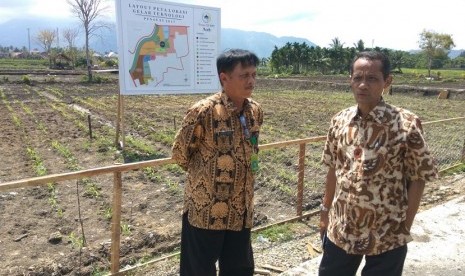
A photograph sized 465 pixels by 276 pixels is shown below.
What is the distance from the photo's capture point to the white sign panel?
21.6 feet

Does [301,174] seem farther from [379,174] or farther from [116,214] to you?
[379,174]

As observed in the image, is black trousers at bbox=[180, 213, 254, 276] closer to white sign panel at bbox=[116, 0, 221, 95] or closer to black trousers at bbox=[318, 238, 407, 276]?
black trousers at bbox=[318, 238, 407, 276]

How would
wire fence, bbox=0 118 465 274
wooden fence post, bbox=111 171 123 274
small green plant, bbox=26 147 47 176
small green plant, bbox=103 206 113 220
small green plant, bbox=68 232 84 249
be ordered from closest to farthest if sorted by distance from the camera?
wooden fence post, bbox=111 171 123 274 → wire fence, bbox=0 118 465 274 → small green plant, bbox=68 232 84 249 → small green plant, bbox=103 206 113 220 → small green plant, bbox=26 147 47 176

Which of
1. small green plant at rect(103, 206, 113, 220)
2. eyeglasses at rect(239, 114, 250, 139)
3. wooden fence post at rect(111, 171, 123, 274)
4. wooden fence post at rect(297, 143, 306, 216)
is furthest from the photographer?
small green plant at rect(103, 206, 113, 220)

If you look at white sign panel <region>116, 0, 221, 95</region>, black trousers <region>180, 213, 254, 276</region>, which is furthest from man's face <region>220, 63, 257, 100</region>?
white sign panel <region>116, 0, 221, 95</region>

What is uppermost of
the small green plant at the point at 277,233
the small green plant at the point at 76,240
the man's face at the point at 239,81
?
the man's face at the point at 239,81

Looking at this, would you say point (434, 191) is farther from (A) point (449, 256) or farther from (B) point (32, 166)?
(B) point (32, 166)

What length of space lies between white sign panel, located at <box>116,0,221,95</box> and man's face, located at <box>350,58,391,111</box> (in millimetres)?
5267

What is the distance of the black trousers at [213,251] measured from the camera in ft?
7.39

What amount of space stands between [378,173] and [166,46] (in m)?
5.75

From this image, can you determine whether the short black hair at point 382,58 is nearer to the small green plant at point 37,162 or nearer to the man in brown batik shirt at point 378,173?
the man in brown batik shirt at point 378,173

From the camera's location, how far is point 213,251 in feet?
7.47

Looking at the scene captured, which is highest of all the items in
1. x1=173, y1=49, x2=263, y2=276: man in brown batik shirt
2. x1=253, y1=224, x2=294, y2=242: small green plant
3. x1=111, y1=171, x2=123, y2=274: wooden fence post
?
x1=173, y1=49, x2=263, y2=276: man in brown batik shirt

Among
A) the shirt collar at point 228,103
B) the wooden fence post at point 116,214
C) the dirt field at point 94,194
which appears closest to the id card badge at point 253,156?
the shirt collar at point 228,103
